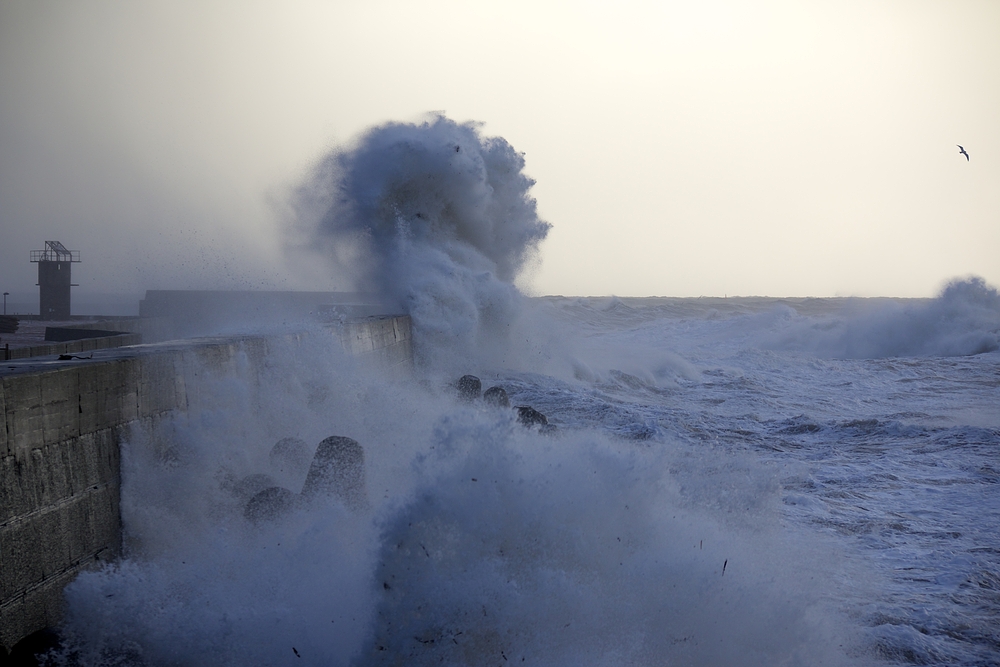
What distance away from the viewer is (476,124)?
17078 mm

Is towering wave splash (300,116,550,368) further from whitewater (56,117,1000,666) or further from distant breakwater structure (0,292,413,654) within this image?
distant breakwater structure (0,292,413,654)

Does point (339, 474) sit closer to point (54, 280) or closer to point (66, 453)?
point (66, 453)

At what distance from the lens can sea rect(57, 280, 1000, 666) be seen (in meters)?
3.56

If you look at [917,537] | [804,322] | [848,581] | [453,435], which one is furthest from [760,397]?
[804,322]

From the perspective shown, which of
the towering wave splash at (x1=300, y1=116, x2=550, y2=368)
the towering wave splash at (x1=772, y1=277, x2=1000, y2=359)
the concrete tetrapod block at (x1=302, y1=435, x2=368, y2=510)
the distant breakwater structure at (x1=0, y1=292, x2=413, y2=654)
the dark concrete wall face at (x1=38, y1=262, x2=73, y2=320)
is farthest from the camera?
the dark concrete wall face at (x1=38, y1=262, x2=73, y2=320)

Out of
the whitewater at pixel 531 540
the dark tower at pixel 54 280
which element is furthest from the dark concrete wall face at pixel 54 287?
the whitewater at pixel 531 540

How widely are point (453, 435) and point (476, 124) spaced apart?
13.7 m

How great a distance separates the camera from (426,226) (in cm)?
1592

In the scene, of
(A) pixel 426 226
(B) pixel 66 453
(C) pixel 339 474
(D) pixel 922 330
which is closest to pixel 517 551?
(C) pixel 339 474

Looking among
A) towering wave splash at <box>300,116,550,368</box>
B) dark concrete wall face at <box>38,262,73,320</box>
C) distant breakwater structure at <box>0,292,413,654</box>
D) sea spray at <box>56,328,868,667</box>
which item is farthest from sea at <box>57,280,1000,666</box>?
dark concrete wall face at <box>38,262,73,320</box>

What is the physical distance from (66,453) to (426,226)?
12.4 metres

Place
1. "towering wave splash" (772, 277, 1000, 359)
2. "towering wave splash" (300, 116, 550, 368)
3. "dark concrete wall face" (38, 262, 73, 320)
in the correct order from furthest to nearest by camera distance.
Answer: "dark concrete wall face" (38, 262, 73, 320) < "towering wave splash" (772, 277, 1000, 359) < "towering wave splash" (300, 116, 550, 368)

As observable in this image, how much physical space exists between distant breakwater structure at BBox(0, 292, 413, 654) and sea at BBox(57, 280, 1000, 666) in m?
0.15

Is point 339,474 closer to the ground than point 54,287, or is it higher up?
closer to the ground
